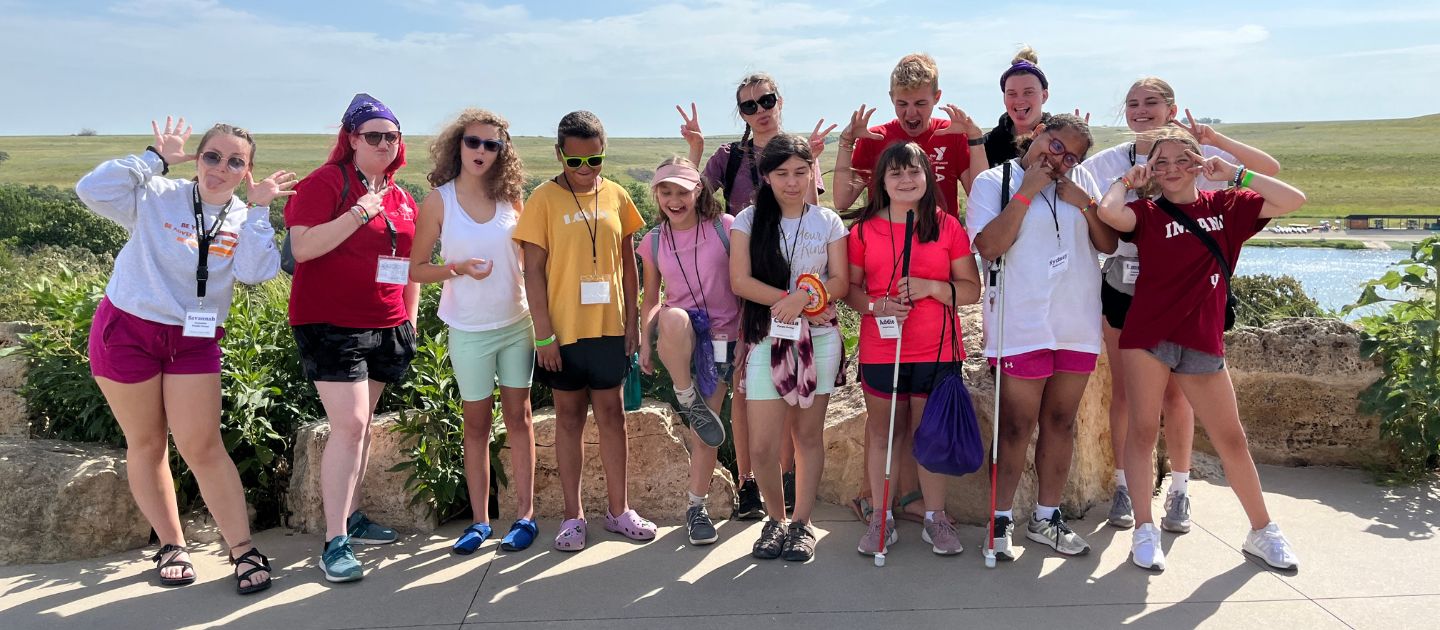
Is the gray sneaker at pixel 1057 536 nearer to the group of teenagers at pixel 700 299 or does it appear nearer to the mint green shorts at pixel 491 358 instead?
the group of teenagers at pixel 700 299

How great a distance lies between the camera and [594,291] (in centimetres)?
439

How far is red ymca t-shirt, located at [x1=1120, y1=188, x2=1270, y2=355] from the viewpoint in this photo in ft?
13.7

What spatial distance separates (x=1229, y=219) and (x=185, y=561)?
5.06 m

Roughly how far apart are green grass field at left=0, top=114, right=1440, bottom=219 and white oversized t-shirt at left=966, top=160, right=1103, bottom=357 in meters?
48.7

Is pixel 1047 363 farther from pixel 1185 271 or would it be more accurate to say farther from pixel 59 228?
pixel 59 228

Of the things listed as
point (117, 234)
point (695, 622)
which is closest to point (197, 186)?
point (695, 622)

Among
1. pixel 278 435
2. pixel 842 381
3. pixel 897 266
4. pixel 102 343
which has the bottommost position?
pixel 278 435

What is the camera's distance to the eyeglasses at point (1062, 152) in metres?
4.17

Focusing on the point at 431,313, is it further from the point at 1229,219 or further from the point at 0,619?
the point at 1229,219

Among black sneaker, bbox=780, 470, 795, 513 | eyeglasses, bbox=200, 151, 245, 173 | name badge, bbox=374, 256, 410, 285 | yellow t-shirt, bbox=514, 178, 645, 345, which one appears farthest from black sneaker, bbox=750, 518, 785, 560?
eyeglasses, bbox=200, 151, 245, 173

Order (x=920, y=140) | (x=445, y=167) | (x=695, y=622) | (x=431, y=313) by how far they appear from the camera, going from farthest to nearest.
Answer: (x=431, y=313), (x=920, y=140), (x=445, y=167), (x=695, y=622)

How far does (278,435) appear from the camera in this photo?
5.14 metres

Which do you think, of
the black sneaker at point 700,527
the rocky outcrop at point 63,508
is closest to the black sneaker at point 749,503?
the black sneaker at point 700,527

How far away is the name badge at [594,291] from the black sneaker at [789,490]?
1510mm
